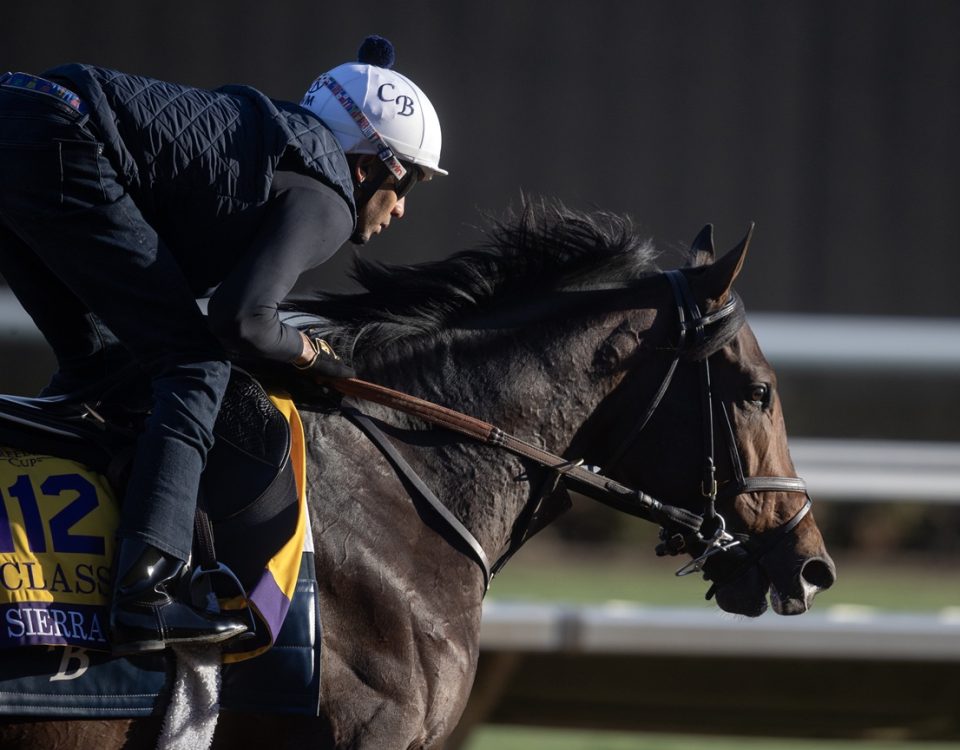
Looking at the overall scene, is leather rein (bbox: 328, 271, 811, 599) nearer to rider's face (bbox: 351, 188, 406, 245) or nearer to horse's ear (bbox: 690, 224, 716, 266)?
horse's ear (bbox: 690, 224, 716, 266)

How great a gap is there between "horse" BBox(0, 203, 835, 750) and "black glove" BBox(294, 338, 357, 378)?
87 millimetres

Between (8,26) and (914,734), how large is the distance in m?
5.69

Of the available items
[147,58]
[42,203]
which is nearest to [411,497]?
[42,203]

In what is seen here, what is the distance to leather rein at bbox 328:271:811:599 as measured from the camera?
8.63ft

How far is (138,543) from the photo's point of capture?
2143mm

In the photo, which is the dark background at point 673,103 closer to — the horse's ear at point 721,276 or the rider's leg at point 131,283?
the horse's ear at point 721,276

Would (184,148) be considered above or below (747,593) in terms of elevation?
above

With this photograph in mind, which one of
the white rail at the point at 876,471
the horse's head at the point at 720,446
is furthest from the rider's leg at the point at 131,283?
the white rail at the point at 876,471

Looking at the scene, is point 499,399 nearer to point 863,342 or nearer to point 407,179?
point 407,179

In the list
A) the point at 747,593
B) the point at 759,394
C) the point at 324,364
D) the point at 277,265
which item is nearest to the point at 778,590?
the point at 747,593

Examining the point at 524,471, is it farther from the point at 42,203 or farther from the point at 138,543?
the point at 42,203

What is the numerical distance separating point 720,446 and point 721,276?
0.38 meters

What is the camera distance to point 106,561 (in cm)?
222

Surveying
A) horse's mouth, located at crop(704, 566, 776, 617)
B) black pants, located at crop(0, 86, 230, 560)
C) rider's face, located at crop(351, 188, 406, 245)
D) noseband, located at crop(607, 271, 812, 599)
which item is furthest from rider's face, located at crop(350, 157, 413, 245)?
horse's mouth, located at crop(704, 566, 776, 617)
